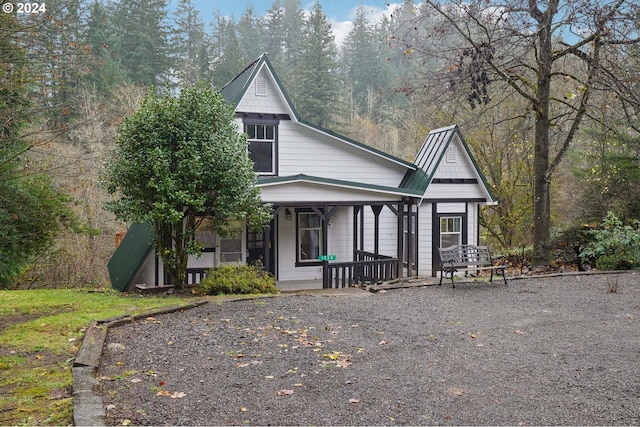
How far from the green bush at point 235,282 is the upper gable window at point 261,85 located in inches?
239

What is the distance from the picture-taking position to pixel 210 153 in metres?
11.9

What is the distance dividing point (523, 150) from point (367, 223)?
9.74 m

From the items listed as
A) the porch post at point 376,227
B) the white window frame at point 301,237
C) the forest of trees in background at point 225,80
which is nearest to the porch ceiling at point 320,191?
the porch post at point 376,227

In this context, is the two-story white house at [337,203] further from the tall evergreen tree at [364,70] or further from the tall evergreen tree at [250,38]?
the tall evergreen tree at [250,38]

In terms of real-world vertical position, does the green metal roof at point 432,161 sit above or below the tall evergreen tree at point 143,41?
below

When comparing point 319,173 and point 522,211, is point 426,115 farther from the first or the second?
point 319,173

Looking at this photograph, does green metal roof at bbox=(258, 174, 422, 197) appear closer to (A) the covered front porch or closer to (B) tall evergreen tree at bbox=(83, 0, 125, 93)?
(A) the covered front porch

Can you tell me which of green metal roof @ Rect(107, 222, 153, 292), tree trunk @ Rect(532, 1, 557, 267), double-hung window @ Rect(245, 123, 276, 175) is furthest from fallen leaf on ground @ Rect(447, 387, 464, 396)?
tree trunk @ Rect(532, 1, 557, 267)

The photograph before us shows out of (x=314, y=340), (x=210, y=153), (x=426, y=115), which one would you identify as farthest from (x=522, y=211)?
(x=314, y=340)

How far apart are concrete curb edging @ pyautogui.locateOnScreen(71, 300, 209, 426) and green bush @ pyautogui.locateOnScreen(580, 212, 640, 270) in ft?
41.6

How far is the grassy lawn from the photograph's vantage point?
15.7 ft

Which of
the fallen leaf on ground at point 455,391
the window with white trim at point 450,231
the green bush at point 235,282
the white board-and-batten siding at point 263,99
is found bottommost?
the fallen leaf on ground at point 455,391

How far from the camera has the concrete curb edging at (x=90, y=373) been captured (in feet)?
14.5

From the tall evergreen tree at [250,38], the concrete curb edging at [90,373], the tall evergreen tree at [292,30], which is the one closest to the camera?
the concrete curb edging at [90,373]
